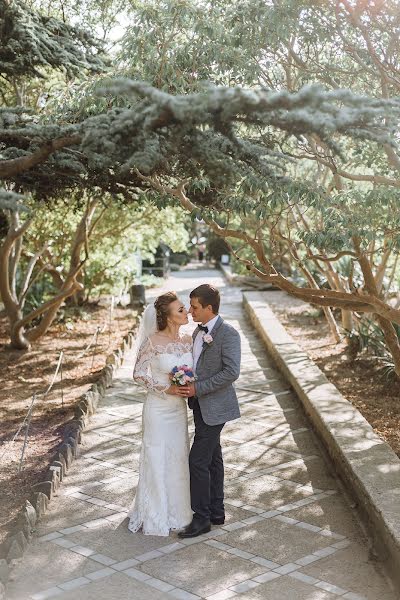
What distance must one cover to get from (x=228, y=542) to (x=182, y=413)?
3.61 ft

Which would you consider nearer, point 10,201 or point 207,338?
point 10,201

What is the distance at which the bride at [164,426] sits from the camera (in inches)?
258

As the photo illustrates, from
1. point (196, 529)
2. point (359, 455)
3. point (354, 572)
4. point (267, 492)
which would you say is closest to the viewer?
point (354, 572)

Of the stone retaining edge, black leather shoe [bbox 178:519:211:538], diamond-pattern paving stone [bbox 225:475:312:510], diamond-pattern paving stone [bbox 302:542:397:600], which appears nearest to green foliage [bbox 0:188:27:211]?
the stone retaining edge

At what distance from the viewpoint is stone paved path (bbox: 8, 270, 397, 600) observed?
17.8 feet

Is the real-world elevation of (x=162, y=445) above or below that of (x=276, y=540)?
above

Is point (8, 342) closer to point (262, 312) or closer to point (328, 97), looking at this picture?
point (262, 312)

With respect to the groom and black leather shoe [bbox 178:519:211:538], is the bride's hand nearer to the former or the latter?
the groom

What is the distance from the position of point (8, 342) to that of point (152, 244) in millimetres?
4827

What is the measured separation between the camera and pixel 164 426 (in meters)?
6.67

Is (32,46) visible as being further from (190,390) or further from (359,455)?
(359,455)

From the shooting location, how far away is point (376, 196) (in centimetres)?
793

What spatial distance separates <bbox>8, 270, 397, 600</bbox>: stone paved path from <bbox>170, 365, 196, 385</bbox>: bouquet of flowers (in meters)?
1.22

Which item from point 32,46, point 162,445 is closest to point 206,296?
point 162,445
